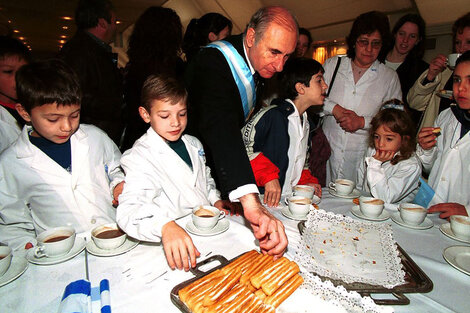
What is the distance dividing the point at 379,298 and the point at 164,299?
33.9 inches

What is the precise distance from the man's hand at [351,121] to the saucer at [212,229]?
2216 millimetres

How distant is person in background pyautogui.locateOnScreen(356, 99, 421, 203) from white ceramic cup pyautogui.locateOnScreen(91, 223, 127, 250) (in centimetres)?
204

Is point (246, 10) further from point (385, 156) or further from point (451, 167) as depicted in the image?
point (451, 167)

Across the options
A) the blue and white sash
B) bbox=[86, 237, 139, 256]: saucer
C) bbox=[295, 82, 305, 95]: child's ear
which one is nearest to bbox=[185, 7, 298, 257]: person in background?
the blue and white sash

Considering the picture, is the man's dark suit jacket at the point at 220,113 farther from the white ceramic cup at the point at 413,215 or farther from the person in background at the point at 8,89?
the person in background at the point at 8,89

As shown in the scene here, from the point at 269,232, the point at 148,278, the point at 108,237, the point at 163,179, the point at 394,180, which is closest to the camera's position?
the point at 148,278

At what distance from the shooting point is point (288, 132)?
262 cm

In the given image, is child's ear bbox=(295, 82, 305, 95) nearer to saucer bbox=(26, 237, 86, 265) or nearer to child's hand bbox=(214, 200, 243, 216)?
child's hand bbox=(214, 200, 243, 216)

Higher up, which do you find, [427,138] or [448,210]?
[427,138]

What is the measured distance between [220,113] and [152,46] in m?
1.72

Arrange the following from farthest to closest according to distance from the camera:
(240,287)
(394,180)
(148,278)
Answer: (394,180), (148,278), (240,287)

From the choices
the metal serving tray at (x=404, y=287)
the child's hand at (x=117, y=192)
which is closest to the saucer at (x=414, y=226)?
the metal serving tray at (x=404, y=287)

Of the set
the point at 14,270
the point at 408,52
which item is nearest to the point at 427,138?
the point at 408,52

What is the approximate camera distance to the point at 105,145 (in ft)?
6.99
